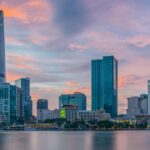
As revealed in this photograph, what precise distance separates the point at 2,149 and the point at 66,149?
11832 millimetres

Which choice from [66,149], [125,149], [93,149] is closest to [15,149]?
[66,149]

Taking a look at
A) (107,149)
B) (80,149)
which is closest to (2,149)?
(80,149)

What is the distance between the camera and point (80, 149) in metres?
75.6

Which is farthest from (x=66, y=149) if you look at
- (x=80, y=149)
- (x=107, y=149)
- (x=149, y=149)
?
(x=149, y=149)

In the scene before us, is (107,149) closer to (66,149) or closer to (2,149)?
(66,149)

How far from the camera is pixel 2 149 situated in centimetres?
7675

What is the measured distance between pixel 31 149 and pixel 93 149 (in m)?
11.0

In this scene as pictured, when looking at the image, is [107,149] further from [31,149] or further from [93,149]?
[31,149]

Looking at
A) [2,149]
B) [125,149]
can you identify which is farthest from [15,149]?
[125,149]

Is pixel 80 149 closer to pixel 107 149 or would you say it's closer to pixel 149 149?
pixel 107 149

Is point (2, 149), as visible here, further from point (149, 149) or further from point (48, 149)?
point (149, 149)

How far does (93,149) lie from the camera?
247ft

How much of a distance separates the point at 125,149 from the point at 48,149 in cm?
1392

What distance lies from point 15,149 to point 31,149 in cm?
302
